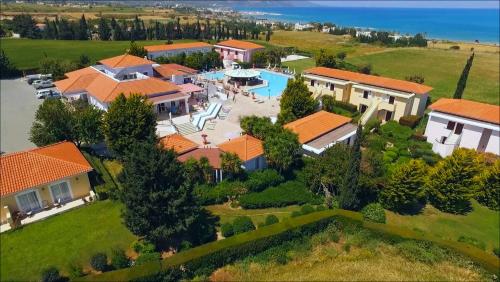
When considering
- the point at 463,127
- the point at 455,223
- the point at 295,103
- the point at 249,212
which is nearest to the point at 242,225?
the point at 249,212

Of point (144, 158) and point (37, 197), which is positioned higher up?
point (144, 158)

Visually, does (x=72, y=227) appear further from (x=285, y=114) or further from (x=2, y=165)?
(x=285, y=114)

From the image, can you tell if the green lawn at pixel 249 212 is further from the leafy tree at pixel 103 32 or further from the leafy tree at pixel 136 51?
the leafy tree at pixel 103 32

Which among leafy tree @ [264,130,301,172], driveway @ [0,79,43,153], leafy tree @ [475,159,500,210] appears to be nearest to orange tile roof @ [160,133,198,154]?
leafy tree @ [264,130,301,172]

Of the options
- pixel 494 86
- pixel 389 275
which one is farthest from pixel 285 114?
pixel 494 86

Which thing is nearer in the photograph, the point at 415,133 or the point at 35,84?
the point at 415,133

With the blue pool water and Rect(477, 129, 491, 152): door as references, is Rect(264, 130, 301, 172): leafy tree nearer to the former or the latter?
Rect(477, 129, 491, 152): door

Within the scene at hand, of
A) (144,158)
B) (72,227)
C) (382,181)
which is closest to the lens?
(144,158)
